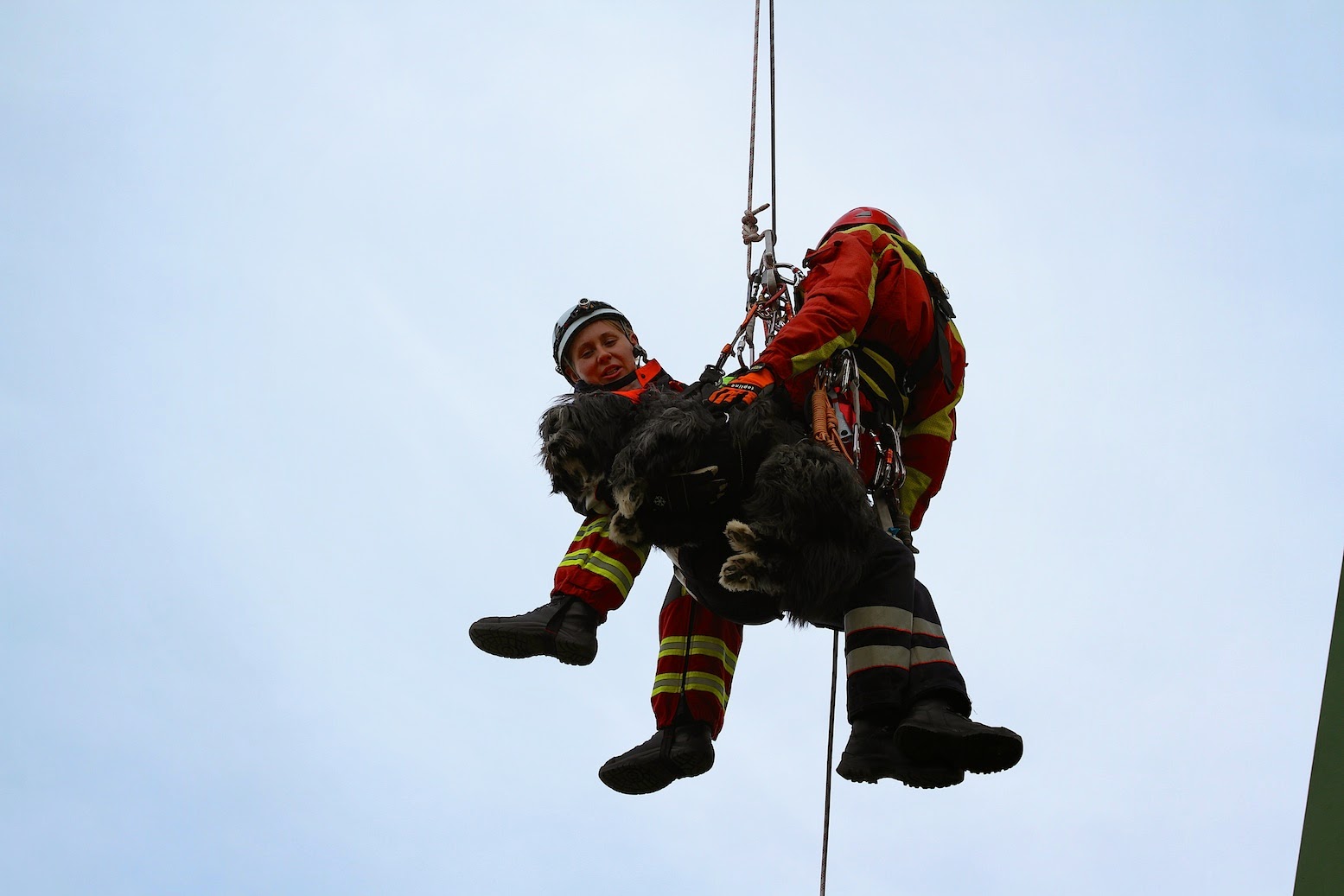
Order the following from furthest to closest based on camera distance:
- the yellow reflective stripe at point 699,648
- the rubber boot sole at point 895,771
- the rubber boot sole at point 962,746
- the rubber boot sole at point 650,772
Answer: the yellow reflective stripe at point 699,648
the rubber boot sole at point 650,772
the rubber boot sole at point 895,771
the rubber boot sole at point 962,746

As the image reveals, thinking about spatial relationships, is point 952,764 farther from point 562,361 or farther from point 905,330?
point 562,361

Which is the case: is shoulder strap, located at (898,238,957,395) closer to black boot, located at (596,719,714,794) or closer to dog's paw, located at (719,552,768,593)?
dog's paw, located at (719,552,768,593)

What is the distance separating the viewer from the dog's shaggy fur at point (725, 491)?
451 cm

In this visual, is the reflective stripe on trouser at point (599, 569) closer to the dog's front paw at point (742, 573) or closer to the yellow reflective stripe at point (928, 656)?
→ the dog's front paw at point (742, 573)

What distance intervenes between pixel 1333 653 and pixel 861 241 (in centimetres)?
208

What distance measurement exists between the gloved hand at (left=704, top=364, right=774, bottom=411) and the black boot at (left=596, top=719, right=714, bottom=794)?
114cm

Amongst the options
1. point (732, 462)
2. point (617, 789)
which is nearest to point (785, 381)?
point (732, 462)

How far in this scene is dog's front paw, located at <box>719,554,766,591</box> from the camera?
14.8ft

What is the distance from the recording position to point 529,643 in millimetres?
4883

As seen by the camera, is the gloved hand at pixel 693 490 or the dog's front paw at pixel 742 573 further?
the gloved hand at pixel 693 490

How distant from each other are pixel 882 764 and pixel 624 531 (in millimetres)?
1027

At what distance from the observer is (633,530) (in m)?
4.73

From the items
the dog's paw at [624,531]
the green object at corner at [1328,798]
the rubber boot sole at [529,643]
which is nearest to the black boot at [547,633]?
the rubber boot sole at [529,643]

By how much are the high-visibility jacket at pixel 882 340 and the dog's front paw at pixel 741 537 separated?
544 mm
